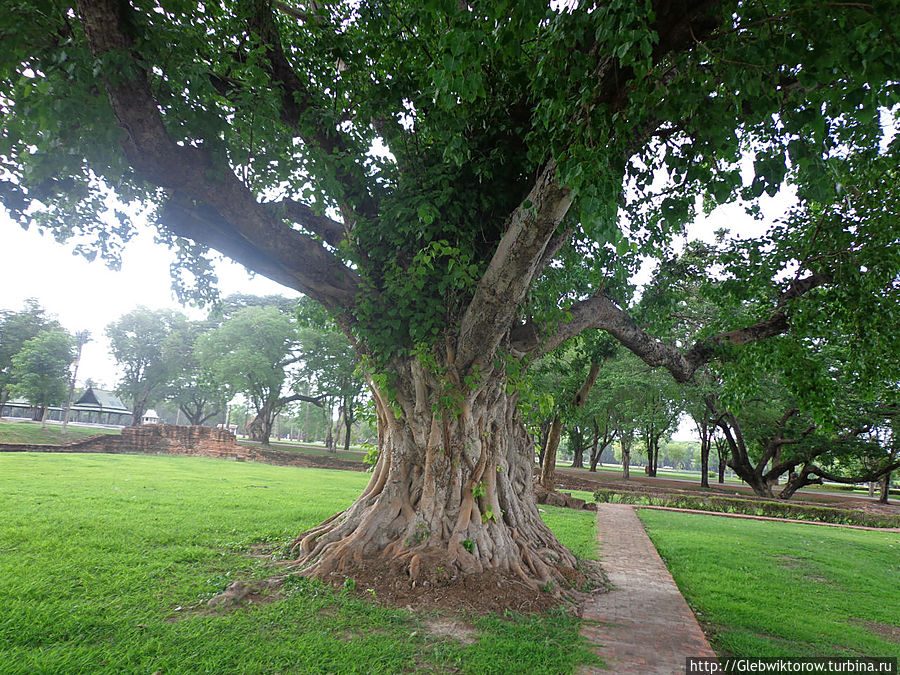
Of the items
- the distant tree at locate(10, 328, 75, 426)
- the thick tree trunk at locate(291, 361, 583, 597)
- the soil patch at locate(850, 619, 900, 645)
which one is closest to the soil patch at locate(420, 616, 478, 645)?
the thick tree trunk at locate(291, 361, 583, 597)

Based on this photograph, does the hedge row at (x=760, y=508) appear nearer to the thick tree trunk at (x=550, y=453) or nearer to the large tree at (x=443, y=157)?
the thick tree trunk at (x=550, y=453)

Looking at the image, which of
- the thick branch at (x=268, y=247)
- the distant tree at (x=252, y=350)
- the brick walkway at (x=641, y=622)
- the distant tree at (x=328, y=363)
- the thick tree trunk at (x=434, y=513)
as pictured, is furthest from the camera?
the distant tree at (x=328, y=363)

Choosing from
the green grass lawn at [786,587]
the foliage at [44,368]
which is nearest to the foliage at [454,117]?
the green grass lawn at [786,587]

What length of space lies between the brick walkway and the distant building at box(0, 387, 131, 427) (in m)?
51.4

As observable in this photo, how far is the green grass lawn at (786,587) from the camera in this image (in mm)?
4543

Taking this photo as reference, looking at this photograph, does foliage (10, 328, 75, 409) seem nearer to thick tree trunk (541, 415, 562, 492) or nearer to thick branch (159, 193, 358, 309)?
thick tree trunk (541, 415, 562, 492)

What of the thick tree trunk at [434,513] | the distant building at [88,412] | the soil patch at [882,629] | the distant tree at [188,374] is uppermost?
the distant tree at [188,374]

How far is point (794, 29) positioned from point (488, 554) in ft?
18.0

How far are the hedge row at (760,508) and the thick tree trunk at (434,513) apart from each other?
43.2ft

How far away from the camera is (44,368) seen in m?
30.7

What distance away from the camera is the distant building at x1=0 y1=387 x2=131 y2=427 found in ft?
147

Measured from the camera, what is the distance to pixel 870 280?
6246 millimetres

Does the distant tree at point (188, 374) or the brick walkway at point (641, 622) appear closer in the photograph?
the brick walkway at point (641, 622)

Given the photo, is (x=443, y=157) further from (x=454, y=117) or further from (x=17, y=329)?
(x=17, y=329)
